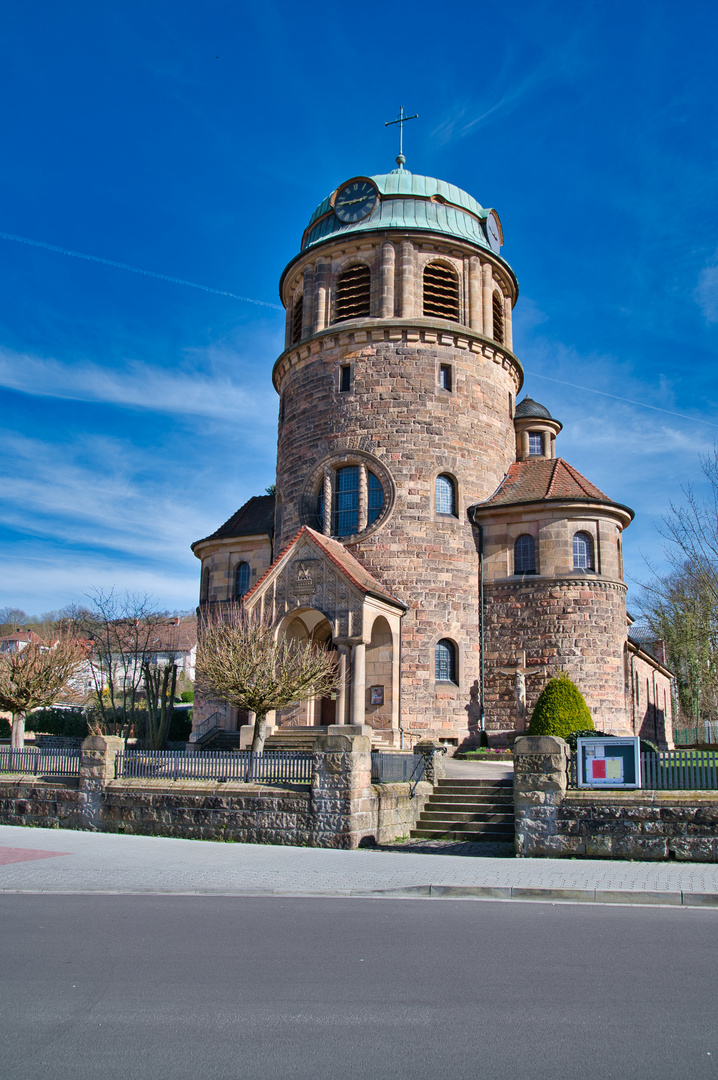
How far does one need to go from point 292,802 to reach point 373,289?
1863cm

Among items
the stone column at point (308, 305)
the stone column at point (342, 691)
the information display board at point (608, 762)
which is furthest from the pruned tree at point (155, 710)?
the information display board at point (608, 762)

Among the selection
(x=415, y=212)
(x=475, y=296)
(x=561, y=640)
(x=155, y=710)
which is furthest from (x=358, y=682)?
(x=415, y=212)

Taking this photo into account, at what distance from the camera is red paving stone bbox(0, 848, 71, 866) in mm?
12852

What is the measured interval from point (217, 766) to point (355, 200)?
68.5 feet

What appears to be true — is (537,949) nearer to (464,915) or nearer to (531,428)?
(464,915)

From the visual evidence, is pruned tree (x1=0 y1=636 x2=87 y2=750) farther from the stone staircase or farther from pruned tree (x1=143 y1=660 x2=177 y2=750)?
the stone staircase

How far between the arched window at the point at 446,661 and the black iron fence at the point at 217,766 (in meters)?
10.6

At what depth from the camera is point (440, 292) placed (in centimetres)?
2917

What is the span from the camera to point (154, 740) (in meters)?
31.7

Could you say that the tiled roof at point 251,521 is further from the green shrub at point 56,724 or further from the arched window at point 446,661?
the green shrub at point 56,724

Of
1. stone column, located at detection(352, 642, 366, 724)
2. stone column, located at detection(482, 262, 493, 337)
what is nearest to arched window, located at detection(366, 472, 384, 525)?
stone column, located at detection(352, 642, 366, 724)

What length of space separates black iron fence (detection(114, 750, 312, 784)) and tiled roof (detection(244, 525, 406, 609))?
821 centimetres

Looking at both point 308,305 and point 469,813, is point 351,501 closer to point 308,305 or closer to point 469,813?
point 308,305

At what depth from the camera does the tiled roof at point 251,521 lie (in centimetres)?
3155
